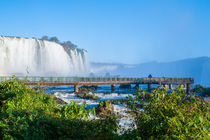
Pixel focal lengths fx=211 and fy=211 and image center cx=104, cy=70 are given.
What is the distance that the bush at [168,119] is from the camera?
4.12 m

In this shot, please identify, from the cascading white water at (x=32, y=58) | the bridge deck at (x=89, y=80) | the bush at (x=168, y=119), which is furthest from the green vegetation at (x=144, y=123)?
the cascading white water at (x=32, y=58)

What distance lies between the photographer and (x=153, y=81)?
43.8 m

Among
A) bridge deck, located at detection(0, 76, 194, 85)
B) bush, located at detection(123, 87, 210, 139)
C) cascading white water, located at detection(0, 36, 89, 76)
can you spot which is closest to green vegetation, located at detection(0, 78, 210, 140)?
bush, located at detection(123, 87, 210, 139)

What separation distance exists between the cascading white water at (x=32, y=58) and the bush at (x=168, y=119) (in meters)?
43.6

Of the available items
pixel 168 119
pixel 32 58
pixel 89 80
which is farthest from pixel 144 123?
pixel 32 58

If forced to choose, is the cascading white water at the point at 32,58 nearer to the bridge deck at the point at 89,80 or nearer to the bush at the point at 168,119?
the bridge deck at the point at 89,80

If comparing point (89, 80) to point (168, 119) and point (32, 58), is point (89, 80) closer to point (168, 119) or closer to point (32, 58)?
point (32, 58)

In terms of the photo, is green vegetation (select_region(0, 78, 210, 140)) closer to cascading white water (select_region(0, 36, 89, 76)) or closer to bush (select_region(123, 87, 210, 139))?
bush (select_region(123, 87, 210, 139))

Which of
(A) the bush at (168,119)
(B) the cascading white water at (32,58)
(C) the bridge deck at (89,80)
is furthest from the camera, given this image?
(B) the cascading white water at (32,58)

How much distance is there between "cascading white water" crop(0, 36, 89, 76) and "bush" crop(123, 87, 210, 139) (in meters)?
43.6

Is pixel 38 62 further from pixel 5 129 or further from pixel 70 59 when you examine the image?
pixel 5 129

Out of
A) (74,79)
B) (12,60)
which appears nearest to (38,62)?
(12,60)

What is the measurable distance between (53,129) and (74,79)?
3259cm

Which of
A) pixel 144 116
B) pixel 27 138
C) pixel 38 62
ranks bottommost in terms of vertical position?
pixel 27 138
